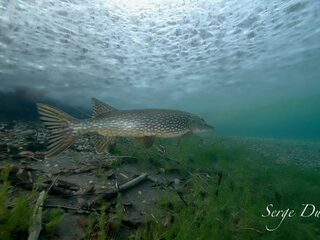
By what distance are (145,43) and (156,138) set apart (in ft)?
19.5

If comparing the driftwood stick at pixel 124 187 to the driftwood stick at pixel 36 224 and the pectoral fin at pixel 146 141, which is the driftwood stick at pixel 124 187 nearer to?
the pectoral fin at pixel 146 141

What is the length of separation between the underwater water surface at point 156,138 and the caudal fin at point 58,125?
0.77 meters

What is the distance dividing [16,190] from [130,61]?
613 inches

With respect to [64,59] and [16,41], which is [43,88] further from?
[16,41]

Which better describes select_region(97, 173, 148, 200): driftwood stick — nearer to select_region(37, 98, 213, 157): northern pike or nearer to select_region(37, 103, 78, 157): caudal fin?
select_region(37, 98, 213, 157): northern pike

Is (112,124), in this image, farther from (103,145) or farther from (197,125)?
(197,125)

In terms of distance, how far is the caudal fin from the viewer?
17.9 feet

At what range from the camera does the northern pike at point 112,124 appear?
18.1 feet

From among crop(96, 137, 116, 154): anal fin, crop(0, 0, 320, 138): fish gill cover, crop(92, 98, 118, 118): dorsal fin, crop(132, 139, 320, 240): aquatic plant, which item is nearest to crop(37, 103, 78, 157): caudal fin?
crop(96, 137, 116, 154): anal fin

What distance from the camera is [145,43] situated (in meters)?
16.2

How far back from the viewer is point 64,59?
1792 cm

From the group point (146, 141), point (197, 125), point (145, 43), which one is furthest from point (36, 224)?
point (145, 43)

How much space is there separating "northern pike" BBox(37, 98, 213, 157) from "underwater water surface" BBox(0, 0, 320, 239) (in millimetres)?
688

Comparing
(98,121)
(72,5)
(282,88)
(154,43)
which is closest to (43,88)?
(154,43)
